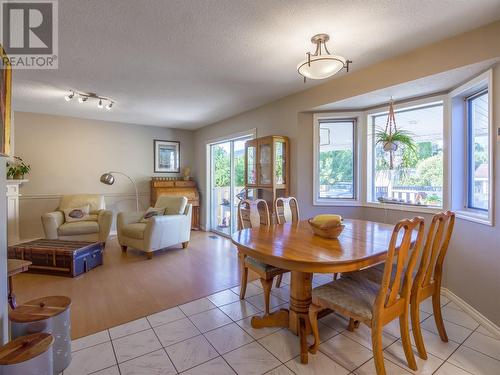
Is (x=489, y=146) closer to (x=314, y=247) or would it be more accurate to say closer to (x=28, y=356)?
(x=314, y=247)

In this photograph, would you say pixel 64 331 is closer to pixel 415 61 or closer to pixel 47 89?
pixel 47 89

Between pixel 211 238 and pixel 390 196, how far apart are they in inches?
128

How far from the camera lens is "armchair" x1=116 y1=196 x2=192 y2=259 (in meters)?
3.72

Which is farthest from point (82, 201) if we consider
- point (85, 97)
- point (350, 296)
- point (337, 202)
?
point (350, 296)

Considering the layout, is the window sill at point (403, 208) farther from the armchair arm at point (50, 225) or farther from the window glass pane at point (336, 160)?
the armchair arm at point (50, 225)

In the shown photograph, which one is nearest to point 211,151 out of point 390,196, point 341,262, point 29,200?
point 29,200

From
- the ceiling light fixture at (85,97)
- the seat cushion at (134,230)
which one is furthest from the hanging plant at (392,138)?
the ceiling light fixture at (85,97)

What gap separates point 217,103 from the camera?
155 inches

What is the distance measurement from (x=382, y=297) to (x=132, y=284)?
2.57 m

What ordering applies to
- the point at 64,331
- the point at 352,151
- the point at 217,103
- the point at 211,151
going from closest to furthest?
1. the point at 64,331
2. the point at 352,151
3. the point at 217,103
4. the point at 211,151

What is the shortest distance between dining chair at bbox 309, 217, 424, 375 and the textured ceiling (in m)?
1.52

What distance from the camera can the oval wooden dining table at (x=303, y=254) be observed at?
4.90 feet

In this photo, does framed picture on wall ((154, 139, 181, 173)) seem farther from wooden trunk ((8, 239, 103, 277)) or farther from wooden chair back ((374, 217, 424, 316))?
wooden chair back ((374, 217, 424, 316))

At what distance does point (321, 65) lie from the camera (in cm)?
187
